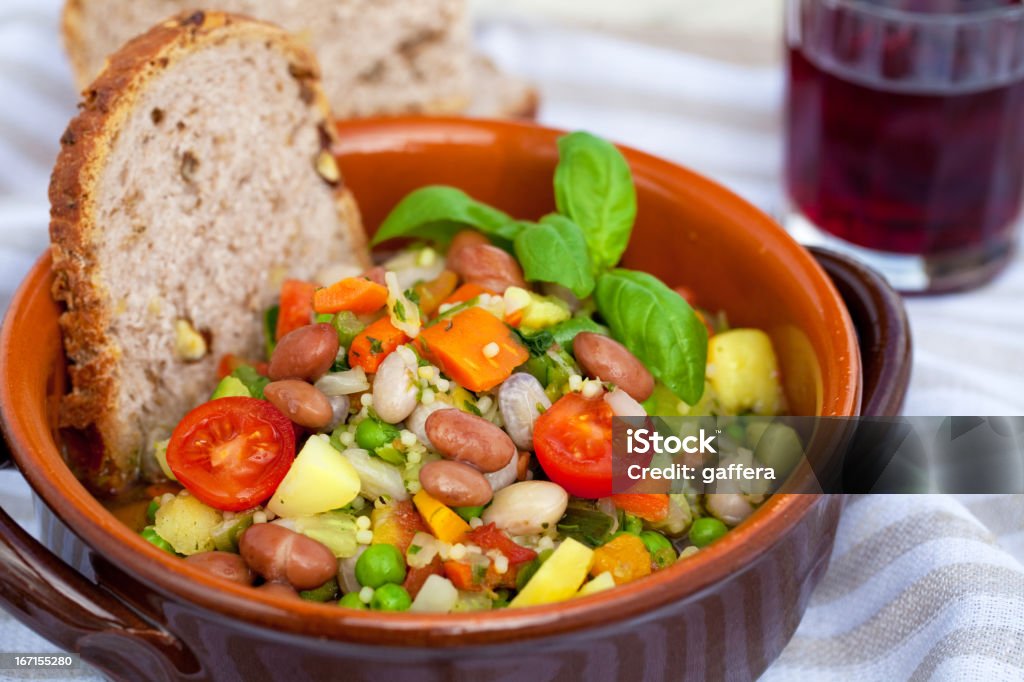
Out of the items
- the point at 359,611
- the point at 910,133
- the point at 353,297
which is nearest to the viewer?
the point at 359,611

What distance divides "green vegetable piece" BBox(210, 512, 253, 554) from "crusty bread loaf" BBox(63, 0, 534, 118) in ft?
6.57

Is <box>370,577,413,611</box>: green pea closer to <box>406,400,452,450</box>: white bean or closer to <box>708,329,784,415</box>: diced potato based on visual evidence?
<box>406,400,452,450</box>: white bean

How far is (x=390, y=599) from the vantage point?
6.54 feet

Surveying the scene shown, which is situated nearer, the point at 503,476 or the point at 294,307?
the point at 503,476

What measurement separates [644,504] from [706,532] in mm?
132

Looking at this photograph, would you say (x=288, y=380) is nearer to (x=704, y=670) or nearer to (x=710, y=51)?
(x=704, y=670)

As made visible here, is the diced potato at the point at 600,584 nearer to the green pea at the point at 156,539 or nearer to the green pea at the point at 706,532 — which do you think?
the green pea at the point at 706,532

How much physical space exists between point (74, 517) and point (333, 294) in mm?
720

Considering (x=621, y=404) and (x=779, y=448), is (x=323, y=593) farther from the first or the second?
(x=779, y=448)

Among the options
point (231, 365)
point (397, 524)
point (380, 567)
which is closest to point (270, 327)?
point (231, 365)

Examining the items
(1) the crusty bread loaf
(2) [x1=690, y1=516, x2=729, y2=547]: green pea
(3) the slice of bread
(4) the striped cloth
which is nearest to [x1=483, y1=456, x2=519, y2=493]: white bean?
(2) [x1=690, y1=516, x2=729, y2=547]: green pea

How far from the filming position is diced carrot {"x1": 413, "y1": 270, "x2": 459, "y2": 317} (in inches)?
102

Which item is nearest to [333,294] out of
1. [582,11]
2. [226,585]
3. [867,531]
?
[226,585]

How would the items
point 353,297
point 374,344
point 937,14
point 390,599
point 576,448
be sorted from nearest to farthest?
point 390,599
point 576,448
point 374,344
point 353,297
point 937,14
